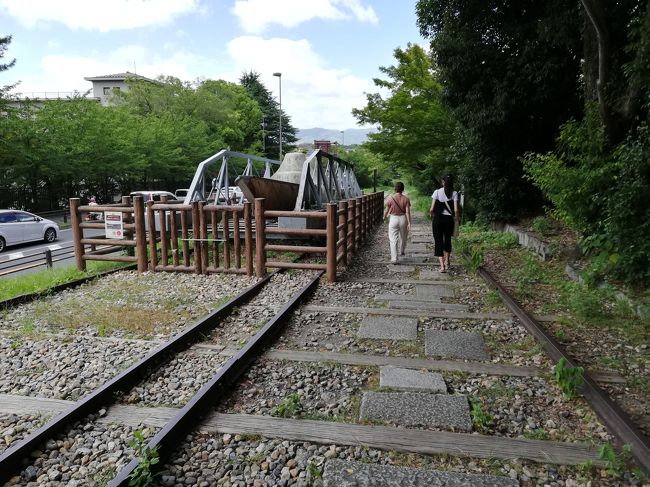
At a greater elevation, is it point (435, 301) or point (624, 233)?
point (624, 233)

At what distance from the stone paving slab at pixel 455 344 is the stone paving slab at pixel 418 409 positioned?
100 cm

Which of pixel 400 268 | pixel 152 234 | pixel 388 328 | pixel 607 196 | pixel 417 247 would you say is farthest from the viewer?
pixel 417 247

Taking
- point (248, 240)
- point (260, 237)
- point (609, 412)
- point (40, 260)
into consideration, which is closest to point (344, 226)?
point (260, 237)

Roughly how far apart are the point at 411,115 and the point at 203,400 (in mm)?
16892

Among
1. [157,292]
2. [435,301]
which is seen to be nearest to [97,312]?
[157,292]

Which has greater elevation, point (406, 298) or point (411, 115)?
point (411, 115)

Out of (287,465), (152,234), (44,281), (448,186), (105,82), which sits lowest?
(287,465)

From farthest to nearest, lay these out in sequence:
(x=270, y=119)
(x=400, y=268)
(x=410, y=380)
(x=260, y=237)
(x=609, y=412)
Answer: (x=270, y=119), (x=400, y=268), (x=260, y=237), (x=410, y=380), (x=609, y=412)

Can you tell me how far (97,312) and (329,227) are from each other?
3.70 meters

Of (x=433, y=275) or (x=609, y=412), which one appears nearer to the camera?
(x=609, y=412)

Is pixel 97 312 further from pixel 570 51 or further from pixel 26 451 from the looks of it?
pixel 570 51

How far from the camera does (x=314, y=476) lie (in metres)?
2.69

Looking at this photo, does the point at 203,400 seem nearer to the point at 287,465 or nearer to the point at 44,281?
the point at 287,465

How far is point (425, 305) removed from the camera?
6.42 metres
